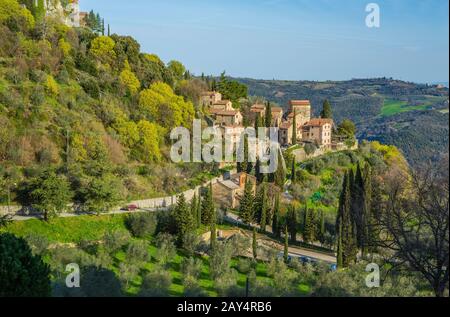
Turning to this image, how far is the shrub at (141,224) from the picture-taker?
26.0 m

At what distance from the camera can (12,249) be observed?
40.1 ft

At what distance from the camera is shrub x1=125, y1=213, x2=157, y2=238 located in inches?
1022

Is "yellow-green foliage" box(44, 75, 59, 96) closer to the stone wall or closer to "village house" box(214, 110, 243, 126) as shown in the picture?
the stone wall

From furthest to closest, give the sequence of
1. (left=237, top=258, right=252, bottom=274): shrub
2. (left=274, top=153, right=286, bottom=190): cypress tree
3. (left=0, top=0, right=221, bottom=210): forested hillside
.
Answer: (left=274, top=153, right=286, bottom=190): cypress tree < (left=0, top=0, right=221, bottom=210): forested hillside < (left=237, top=258, right=252, bottom=274): shrub

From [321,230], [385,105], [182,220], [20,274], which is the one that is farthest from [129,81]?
[385,105]

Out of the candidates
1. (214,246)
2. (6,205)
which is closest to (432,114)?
(214,246)

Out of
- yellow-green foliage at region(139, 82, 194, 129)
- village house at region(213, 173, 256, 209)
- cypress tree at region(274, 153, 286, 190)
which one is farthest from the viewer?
yellow-green foliage at region(139, 82, 194, 129)

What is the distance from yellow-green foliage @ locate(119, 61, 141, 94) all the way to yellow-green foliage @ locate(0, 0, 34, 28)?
7.56 meters

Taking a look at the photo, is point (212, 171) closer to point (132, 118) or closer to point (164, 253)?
point (132, 118)

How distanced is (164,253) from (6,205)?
27.8 feet

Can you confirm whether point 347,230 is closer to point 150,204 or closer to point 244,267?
point 244,267

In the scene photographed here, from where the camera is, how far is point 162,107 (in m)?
37.8

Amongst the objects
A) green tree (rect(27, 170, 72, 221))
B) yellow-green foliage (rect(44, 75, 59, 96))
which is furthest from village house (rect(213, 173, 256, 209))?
yellow-green foliage (rect(44, 75, 59, 96))

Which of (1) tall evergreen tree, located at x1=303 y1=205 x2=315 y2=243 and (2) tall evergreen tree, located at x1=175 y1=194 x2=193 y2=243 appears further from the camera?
(1) tall evergreen tree, located at x1=303 y1=205 x2=315 y2=243
